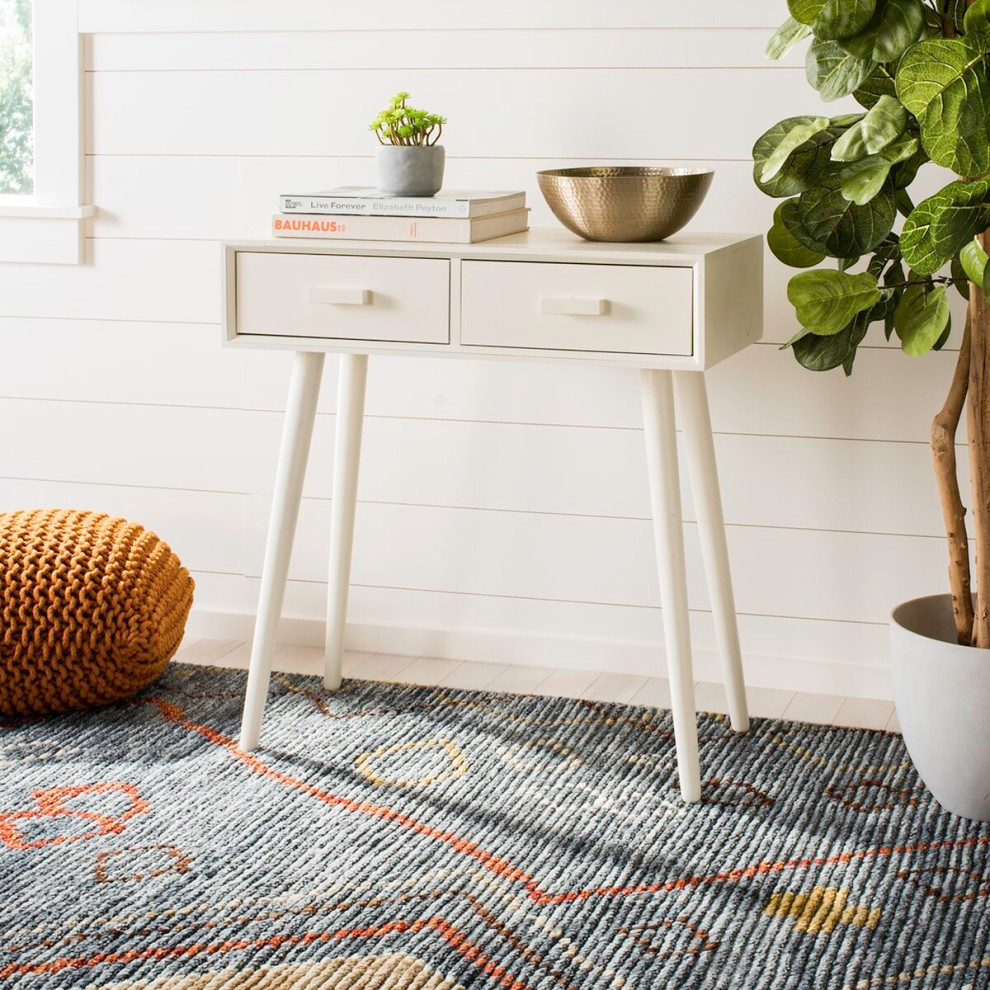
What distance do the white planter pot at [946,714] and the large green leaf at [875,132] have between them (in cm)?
57

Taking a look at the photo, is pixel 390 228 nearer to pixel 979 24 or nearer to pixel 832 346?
pixel 832 346

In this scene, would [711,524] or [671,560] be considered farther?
[711,524]

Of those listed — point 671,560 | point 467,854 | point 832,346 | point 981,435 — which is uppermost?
point 832,346

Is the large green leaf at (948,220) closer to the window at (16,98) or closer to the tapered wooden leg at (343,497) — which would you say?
the tapered wooden leg at (343,497)

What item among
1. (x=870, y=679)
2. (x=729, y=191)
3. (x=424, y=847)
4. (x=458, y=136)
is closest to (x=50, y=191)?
(x=458, y=136)

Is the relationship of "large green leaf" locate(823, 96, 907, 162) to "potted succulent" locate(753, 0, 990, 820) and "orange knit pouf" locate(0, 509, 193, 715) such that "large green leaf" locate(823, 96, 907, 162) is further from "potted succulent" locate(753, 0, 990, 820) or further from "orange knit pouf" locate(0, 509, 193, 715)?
"orange knit pouf" locate(0, 509, 193, 715)

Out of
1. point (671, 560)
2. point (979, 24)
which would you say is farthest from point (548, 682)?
point (979, 24)

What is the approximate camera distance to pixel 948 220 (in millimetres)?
1472

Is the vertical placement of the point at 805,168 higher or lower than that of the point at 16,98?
lower

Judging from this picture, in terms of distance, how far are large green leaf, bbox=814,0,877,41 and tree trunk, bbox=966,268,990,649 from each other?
298 mm

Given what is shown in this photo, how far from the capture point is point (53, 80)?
234 centimetres

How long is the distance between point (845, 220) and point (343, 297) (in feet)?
2.01

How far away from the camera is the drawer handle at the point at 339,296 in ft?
5.79

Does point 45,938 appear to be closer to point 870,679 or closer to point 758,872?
point 758,872
